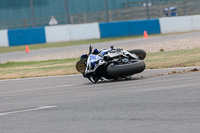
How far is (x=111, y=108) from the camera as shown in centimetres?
741

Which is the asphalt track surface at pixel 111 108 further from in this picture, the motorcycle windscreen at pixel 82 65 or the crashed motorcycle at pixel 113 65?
the motorcycle windscreen at pixel 82 65

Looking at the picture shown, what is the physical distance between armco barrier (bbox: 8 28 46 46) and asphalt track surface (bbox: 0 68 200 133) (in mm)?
24091

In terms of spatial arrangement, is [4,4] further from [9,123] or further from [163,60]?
[9,123]

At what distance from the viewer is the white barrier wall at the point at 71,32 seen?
35.6 metres

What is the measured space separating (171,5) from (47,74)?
25.4m

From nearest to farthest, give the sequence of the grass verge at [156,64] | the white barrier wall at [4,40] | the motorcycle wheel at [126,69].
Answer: the motorcycle wheel at [126,69]
the grass verge at [156,64]
the white barrier wall at [4,40]

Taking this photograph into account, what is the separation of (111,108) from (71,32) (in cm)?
2858

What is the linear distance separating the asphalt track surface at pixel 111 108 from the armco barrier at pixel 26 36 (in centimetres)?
2409

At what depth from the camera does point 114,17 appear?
38562 millimetres

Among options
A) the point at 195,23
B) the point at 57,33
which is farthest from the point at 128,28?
the point at 57,33

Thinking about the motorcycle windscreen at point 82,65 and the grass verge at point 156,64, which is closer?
the motorcycle windscreen at point 82,65

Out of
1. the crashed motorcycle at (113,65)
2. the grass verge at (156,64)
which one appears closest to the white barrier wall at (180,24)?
the grass verge at (156,64)

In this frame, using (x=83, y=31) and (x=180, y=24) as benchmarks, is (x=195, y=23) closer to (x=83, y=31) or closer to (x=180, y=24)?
(x=180, y=24)

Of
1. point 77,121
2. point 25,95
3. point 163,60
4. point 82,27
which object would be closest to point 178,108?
point 77,121
